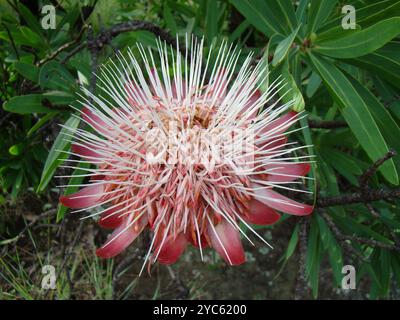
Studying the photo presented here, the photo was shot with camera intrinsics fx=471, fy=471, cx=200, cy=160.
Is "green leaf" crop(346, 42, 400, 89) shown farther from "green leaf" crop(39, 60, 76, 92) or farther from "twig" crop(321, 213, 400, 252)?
"green leaf" crop(39, 60, 76, 92)

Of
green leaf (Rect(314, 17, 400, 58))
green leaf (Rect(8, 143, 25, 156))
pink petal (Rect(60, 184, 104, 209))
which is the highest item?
green leaf (Rect(314, 17, 400, 58))

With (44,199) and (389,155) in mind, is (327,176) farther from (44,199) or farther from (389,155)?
(44,199)

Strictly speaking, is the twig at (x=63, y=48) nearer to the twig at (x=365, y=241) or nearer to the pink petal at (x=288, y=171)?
the pink petal at (x=288, y=171)

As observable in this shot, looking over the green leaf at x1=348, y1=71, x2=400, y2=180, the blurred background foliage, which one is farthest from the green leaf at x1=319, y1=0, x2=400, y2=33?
the green leaf at x1=348, y1=71, x2=400, y2=180

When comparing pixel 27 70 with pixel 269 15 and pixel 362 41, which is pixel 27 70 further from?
pixel 362 41

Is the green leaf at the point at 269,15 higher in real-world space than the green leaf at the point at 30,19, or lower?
lower

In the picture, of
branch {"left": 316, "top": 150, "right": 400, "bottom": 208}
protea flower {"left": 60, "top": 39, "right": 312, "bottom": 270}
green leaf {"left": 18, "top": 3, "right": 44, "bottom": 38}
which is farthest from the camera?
green leaf {"left": 18, "top": 3, "right": 44, "bottom": 38}

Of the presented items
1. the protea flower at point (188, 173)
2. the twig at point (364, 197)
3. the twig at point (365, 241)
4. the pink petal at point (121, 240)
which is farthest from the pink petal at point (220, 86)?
the twig at point (365, 241)

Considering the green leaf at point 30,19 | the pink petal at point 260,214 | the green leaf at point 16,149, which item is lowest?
the pink petal at point 260,214

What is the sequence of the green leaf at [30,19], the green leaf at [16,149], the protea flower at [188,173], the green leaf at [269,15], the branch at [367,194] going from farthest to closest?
1. the green leaf at [16,149]
2. the green leaf at [30,19]
3. the green leaf at [269,15]
4. the branch at [367,194]
5. the protea flower at [188,173]
